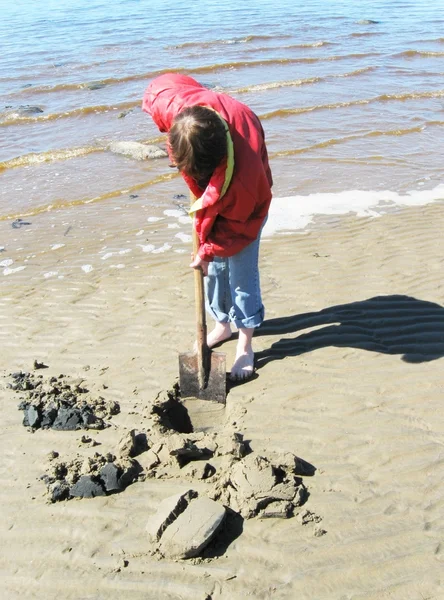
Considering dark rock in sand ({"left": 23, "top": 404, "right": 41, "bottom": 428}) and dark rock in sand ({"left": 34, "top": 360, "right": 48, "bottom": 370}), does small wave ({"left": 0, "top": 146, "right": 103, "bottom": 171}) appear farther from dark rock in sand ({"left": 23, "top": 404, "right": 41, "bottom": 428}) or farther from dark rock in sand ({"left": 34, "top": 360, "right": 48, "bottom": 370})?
dark rock in sand ({"left": 23, "top": 404, "right": 41, "bottom": 428})

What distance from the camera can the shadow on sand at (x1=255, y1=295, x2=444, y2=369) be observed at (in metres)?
4.12

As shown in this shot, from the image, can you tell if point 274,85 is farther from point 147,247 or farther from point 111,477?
point 111,477

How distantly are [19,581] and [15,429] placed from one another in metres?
1.06

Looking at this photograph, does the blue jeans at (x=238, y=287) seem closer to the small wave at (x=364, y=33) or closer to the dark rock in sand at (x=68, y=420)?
the dark rock in sand at (x=68, y=420)

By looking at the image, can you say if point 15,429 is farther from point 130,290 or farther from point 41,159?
point 41,159

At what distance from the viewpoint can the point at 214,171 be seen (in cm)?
318

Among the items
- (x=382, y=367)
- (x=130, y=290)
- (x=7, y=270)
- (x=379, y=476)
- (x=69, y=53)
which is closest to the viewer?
(x=379, y=476)

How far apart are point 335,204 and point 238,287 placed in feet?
10.6

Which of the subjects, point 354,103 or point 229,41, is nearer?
point 354,103

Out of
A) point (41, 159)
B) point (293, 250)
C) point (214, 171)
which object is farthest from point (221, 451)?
point (41, 159)

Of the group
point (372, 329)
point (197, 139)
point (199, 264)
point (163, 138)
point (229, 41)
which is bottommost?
point (372, 329)

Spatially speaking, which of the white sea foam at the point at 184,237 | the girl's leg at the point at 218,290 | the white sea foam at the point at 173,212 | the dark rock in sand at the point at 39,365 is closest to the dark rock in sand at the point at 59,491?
the dark rock in sand at the point at 39,365

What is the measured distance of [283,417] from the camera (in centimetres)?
352

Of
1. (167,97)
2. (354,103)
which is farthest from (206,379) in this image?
(354,103)
